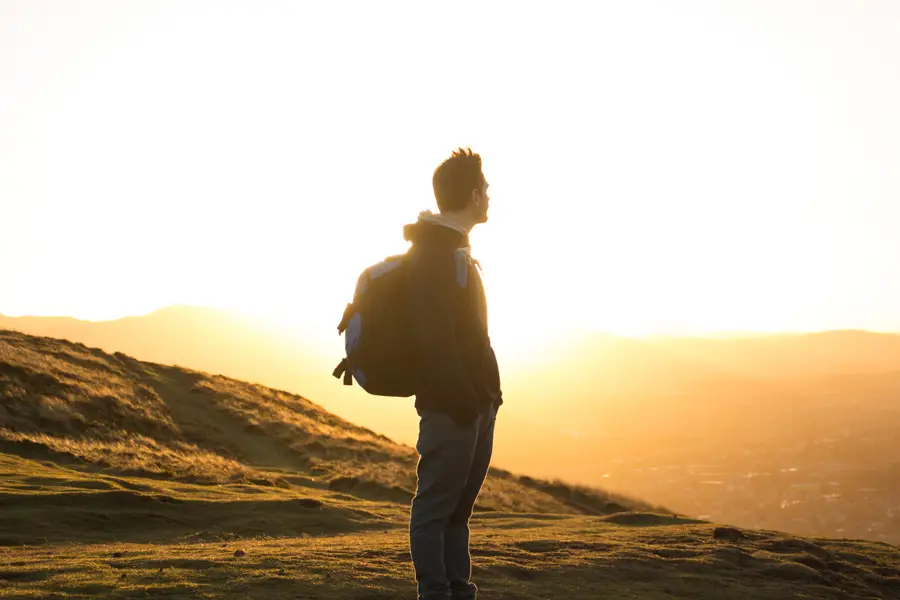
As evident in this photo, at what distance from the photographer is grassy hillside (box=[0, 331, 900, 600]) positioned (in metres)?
8.90

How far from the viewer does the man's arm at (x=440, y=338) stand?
5055 millimetres

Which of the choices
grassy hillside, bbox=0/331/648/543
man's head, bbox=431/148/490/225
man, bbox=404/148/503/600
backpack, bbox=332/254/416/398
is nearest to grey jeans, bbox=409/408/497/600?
man, bbox=404/148/503/600

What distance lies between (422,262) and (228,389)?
37.6 meters

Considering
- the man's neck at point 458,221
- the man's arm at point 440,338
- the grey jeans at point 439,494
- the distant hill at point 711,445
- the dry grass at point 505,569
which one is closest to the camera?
the man's arm at point 440,338

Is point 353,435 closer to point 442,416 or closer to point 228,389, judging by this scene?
point 228,389

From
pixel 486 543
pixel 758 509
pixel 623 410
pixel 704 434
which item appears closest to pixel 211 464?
pixel 486 543

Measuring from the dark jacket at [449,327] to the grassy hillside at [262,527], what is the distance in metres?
3.83

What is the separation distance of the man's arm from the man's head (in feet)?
1.49

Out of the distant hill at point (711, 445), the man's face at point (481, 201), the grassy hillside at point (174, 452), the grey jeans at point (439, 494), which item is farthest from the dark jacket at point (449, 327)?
the distant hill at point (711, 445)

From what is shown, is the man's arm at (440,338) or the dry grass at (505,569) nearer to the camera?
the man's arm at (440,338)

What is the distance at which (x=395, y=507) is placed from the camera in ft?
72.3

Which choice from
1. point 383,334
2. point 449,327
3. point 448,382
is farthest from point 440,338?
point 383,334

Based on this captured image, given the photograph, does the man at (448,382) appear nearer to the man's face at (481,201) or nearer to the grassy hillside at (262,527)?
the man's face at (481,201)

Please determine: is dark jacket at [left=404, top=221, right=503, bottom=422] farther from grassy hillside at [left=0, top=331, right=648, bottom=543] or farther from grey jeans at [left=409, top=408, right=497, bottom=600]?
grassy hillside at [left=0, top=331, right=648, bottom=543]
